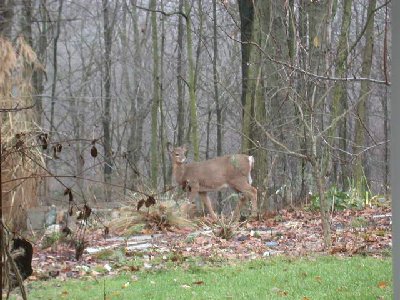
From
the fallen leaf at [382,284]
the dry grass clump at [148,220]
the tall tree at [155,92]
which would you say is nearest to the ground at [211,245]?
the dry grass clump at [148,220]

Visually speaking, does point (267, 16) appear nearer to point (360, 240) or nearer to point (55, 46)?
point (55, 46)

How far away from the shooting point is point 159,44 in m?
4.78

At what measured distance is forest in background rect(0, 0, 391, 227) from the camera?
3.93 meters

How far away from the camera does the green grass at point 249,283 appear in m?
2.13

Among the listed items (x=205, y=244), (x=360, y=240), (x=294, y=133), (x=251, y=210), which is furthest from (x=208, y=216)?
(x=360, y=240)

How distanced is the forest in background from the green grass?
1.41 meters

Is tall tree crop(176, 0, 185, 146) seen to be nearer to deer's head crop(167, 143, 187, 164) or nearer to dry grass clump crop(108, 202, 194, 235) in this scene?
deer's head crop(167, 143, 187, 164)

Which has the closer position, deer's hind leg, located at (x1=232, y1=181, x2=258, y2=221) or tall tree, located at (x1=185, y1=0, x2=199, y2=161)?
deer's hind leg, located at (x1=232, y1=181, x2=258, y2=221)

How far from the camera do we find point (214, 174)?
4.11 m

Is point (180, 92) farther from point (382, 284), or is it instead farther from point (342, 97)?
point (382, 284)

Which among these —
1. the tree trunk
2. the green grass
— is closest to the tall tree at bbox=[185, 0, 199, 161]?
the tree trunk

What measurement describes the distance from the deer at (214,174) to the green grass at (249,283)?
150cm

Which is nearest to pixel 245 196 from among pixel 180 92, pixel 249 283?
pixel 180 92

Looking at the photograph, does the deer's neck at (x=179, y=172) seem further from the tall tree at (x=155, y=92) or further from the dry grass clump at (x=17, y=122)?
the dry grass clump at (x=17, y=122)
